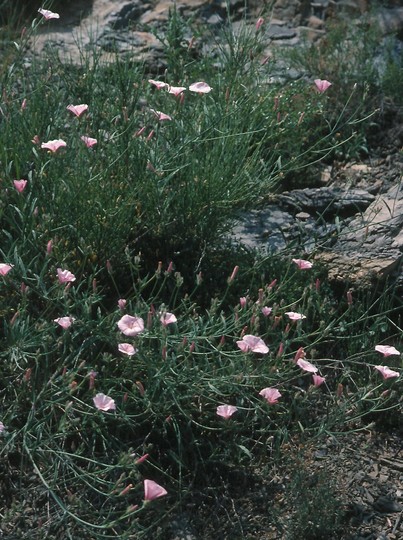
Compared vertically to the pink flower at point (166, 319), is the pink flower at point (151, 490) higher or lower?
lower

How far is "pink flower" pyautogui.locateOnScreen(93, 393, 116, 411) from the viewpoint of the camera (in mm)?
3094

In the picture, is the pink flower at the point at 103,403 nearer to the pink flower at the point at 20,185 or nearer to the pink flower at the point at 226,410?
the pink flower at the point at 226,410

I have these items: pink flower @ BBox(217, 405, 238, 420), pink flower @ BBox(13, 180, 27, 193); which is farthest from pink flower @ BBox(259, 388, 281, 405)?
pink flower @ BBox(13, 180, 27, 193)

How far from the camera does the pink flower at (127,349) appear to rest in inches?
125

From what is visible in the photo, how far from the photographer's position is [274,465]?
11.4 feet

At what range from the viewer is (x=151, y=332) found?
131 inches

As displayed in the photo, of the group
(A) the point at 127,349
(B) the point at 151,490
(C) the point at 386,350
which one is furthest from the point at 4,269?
(C) the point at 386,350

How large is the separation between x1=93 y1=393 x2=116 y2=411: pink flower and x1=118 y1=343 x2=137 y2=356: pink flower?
0.54 feet

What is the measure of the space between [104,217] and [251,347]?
0.94 m

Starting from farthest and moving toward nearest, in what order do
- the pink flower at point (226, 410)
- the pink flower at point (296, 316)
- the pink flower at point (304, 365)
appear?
the pink flower at point (296, 316) < the pink flower at point (304, 365) < the pink flower at point (226, 410)

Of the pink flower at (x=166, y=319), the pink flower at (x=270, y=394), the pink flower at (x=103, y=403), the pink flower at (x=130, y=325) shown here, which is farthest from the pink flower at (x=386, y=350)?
the pink flower at (x=103, y=403)

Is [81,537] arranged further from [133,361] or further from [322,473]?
[322,473]

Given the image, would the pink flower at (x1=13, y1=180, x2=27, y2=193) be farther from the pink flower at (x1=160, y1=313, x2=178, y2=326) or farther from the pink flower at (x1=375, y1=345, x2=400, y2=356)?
the pink flower at (x1=375, y1=345, x2=400, y2=356)

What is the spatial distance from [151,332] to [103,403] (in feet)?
1.10
